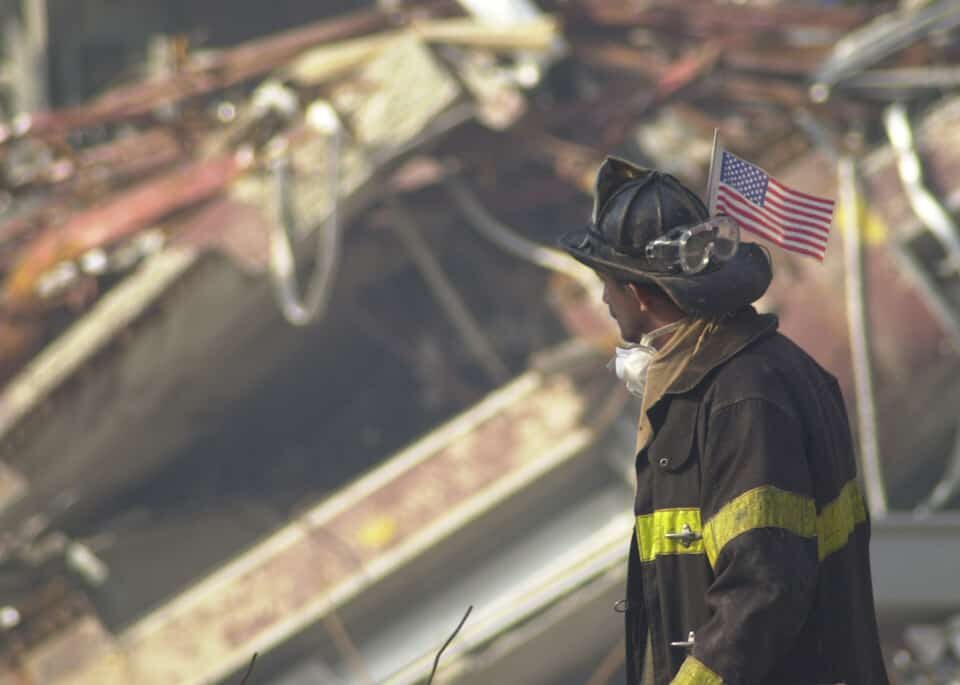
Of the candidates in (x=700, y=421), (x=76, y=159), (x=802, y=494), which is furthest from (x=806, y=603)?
(x=76, y=159)

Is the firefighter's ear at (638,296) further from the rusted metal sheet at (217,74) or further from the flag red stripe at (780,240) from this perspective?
the rusted metal sheet at (217,74)

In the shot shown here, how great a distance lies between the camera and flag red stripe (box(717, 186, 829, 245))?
268cm

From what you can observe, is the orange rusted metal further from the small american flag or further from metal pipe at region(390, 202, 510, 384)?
the small american flag

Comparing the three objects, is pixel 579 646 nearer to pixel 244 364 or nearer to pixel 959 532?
pixel 959 532

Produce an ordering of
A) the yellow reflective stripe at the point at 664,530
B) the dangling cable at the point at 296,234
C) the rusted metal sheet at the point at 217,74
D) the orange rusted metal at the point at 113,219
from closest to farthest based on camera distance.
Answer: the yellow reflective stripe at the point at 664,530
the dangling cable at the point at 296,234
the orange rusted metal at the point at 113,219
the rusted metal sheet at the point at 217,74

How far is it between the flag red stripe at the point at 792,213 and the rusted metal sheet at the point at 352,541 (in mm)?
3246

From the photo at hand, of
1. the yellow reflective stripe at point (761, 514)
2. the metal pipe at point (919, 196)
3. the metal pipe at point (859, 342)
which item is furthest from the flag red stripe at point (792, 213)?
the metal pipe at point (919, 196)

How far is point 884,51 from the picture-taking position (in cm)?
706

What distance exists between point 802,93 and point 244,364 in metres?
3.09

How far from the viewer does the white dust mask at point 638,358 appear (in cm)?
263

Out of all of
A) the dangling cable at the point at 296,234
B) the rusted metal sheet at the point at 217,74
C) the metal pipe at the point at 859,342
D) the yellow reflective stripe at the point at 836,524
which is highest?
the rusted metal sheet at the point at 217,74

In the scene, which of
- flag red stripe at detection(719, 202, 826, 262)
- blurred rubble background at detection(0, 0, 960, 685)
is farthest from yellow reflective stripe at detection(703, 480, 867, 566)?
blurred rubble background at detection(0, 0, 960, 685)

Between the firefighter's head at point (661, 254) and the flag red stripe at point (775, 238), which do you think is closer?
the firefighter's head at point (661, 254)

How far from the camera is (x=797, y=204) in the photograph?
2836mm
